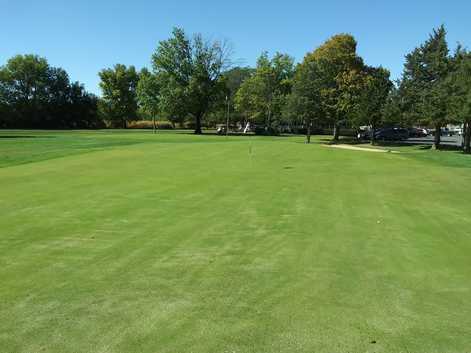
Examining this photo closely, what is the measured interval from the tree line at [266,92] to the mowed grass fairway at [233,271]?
25.8 meters

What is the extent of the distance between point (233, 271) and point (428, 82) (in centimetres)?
3921

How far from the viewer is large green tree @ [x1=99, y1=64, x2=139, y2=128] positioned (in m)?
97.5

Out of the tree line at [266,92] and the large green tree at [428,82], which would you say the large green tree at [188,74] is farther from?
the large green tree at [428,82]

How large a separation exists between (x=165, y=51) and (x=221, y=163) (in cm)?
5770

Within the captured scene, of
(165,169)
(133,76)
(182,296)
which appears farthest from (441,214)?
(133,76)

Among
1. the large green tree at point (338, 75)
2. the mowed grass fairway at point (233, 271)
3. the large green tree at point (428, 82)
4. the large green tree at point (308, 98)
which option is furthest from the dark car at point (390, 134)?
the mowed grass fairway at point (233, 271)

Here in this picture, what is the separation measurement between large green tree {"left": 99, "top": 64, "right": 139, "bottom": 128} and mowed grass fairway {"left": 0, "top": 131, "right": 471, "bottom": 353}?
8948 centimetres

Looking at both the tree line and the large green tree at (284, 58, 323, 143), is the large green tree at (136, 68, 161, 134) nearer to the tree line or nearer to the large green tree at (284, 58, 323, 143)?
the tree line

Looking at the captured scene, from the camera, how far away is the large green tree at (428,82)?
119 feet

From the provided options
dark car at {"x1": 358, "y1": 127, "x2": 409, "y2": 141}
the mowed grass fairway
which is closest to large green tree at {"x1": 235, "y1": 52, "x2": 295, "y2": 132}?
dark car at {"x1": 358, "y1": 127, "x2": 409, "y2": 141}

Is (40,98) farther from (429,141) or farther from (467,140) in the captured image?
(467,140)

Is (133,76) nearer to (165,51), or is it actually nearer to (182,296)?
(165,51)

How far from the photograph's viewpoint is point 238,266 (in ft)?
19.6

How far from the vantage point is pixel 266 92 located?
80000mm
